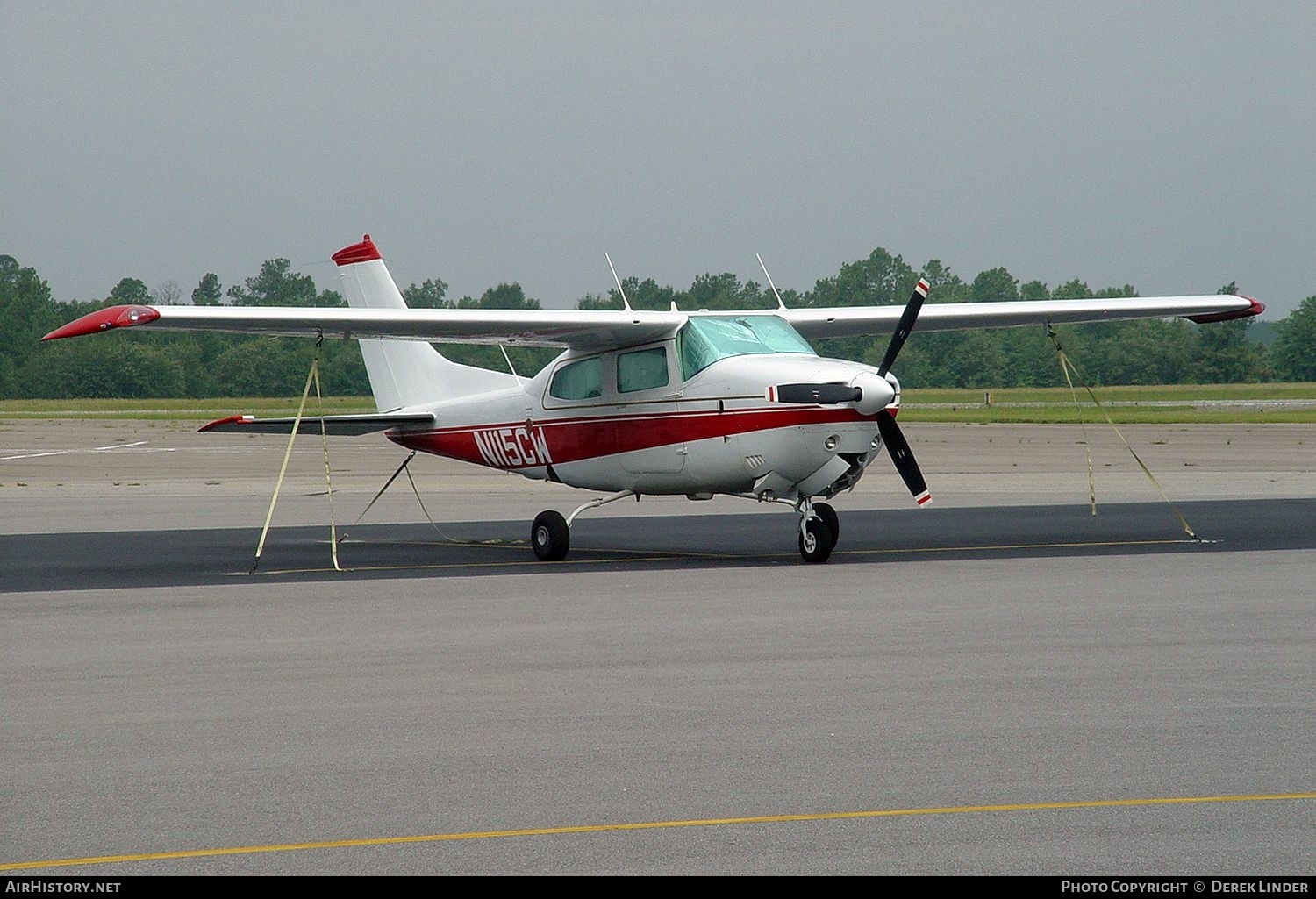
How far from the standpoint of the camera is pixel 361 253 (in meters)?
21.6

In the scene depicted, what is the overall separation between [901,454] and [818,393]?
1.36 metres

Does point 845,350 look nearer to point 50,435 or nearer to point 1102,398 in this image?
point 1102,398

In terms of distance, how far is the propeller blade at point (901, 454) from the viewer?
1609 cm

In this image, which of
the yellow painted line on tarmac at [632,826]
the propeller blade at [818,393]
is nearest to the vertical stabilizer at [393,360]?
the propeller blade at [818,393]

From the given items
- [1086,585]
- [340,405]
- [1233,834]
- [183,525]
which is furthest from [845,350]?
[1233,834]

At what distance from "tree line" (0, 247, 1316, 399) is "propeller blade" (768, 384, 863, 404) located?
85.7 metres

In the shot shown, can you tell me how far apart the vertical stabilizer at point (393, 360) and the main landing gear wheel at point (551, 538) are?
3.42 m

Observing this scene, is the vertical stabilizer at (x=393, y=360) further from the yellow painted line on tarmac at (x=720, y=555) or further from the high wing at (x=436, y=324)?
the yellow painted line on tarmac at (x=720, y=555)

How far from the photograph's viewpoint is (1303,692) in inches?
333

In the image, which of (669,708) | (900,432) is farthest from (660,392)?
(669,708)

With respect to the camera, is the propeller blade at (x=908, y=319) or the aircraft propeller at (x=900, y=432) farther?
the propeller blade at (x=908, y=319)

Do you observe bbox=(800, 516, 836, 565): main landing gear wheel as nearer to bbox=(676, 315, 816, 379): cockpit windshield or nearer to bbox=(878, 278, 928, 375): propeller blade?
bbox=(878, 278, 928, 375): propeller blade

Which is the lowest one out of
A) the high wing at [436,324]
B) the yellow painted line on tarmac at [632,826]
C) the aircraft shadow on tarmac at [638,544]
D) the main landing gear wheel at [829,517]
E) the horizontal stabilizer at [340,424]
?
the aircraft shadow on tarmac at [638,544]

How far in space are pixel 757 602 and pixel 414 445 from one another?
9391 millimetres
